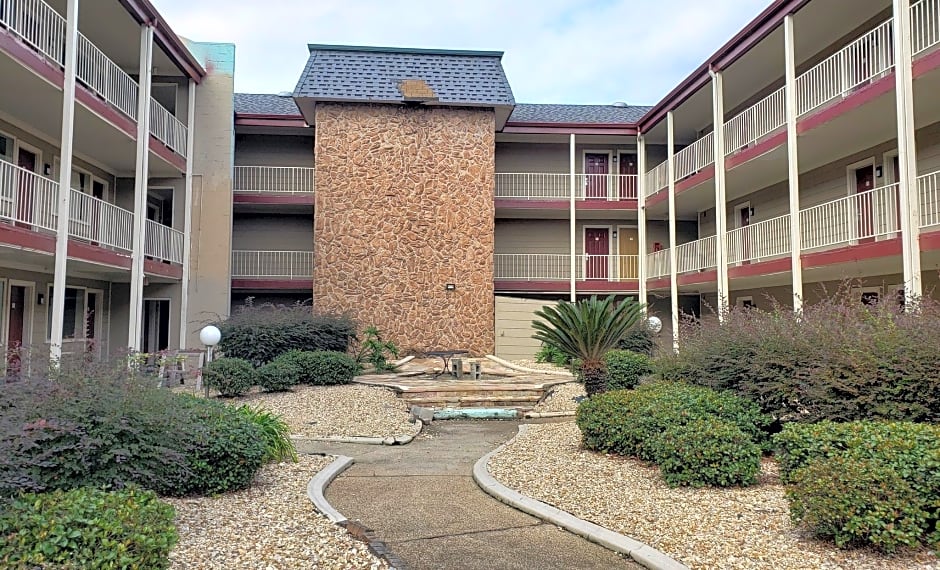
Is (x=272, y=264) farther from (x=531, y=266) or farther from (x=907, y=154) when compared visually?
(x=907, y=154)

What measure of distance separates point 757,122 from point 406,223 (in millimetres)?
9854

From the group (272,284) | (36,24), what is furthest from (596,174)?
(36,24)

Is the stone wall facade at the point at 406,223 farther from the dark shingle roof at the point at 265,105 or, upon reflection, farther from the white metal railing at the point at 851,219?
the white metal railing at the point at 851,219

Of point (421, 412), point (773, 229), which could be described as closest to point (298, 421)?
point (421, 412)

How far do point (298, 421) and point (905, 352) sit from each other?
8125 mm

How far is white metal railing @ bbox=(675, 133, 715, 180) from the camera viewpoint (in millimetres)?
19094

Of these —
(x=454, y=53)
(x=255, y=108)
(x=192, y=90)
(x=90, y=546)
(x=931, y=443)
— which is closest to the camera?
(x=90, y=546)

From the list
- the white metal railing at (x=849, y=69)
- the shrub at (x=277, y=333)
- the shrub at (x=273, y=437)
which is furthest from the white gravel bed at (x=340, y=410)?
the white metal railing at (x=849, y=69)

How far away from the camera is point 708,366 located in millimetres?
8844

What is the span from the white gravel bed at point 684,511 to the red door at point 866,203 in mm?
7154

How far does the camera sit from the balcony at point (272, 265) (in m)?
22.2

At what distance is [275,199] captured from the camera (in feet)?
72.2

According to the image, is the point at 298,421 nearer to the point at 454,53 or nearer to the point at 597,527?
the point at 597,527

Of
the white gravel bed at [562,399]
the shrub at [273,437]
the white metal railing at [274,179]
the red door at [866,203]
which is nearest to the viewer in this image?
the shrub at [273,437]
